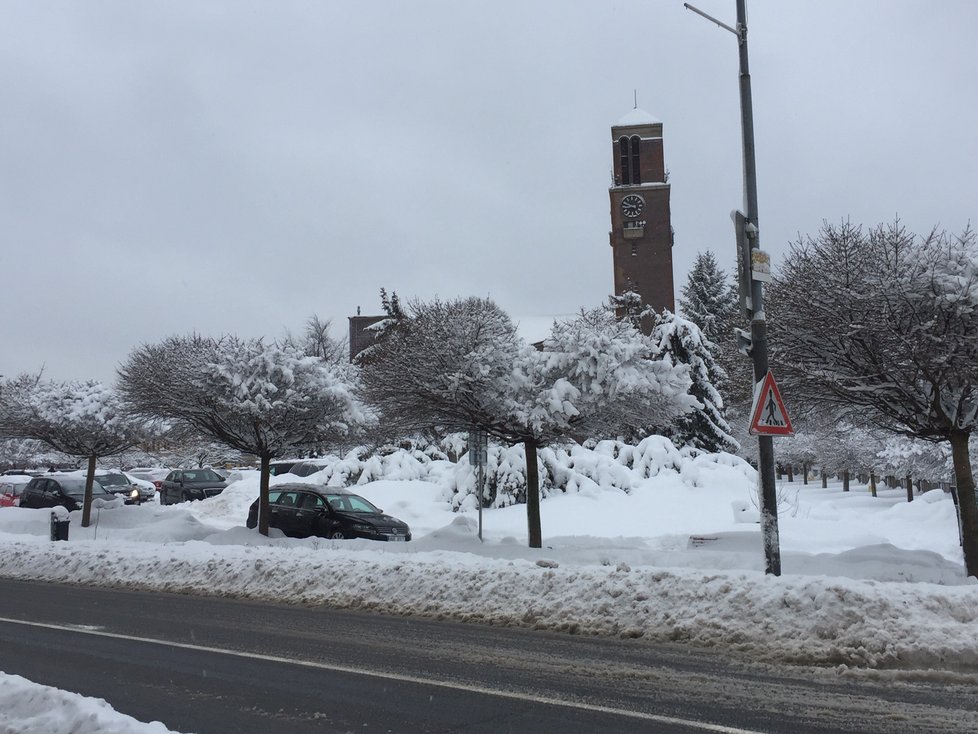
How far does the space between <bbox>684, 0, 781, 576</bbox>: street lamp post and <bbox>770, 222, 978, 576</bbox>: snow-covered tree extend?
1308mm

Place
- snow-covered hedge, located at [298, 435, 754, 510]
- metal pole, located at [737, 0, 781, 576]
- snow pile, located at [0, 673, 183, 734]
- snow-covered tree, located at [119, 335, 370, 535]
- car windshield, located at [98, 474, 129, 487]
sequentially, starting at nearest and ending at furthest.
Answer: snow pile, located at [0, 673, 183, 734], metal pole, located at [737, 0, 781, 576], snow-covered tree, located at [119, 335, 370, 535], snow-covered hedge, located at [298, 435, 754, 510], car windshield, located at [98, 474, 129, 487]

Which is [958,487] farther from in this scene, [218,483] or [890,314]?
[218,483]

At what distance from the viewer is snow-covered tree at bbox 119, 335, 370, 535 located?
59.3ft

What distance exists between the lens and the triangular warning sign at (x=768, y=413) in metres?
10.1

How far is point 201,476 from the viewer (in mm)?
37469

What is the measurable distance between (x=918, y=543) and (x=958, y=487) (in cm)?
957

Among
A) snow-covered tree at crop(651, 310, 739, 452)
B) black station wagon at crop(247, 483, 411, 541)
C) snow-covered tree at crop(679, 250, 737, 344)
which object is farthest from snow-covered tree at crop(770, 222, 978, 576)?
snow-covered tree at crop(679, 250, 737, 344)

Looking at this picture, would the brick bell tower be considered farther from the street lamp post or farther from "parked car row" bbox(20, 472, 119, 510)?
the street lamp post

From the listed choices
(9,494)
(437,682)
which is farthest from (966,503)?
(9,494)

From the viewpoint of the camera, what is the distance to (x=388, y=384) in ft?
49.4

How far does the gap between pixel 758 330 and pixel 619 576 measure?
3.65 m

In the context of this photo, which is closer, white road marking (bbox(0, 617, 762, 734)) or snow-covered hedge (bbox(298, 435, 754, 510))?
white road marking (bbox(0, 617, 762, 734))

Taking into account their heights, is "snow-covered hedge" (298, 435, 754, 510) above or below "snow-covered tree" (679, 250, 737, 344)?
below

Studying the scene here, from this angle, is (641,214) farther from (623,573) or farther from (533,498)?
(623,573)
